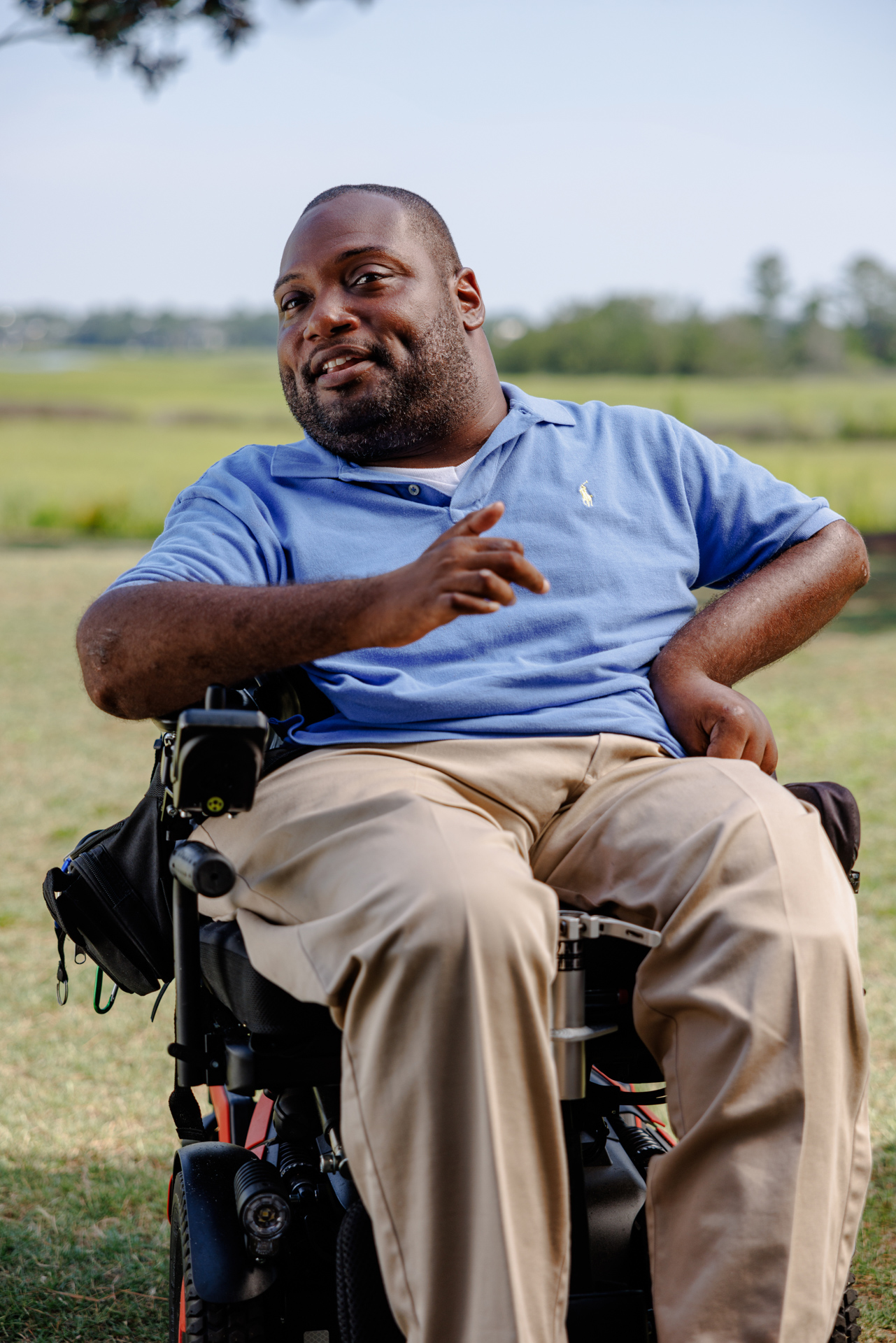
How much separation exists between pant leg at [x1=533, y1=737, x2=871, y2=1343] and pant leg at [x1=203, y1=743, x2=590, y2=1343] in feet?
0.60

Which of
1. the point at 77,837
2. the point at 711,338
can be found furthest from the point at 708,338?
the point at 77,837

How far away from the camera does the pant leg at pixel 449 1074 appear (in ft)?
5.02

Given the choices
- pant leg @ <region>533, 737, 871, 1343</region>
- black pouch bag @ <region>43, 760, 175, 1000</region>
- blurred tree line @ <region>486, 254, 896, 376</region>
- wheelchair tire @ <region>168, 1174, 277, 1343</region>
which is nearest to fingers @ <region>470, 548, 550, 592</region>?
pant leg @ <region>533, 737, 871, 1343</region>

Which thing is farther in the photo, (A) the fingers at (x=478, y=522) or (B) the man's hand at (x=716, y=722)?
(B) the man's hand at (x=716, y=722)

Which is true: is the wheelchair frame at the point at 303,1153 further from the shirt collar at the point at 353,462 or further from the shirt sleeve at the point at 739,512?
the shirt sleeve at the point at 739,512

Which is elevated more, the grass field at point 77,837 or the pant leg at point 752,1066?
the pant leg at point 752,1066

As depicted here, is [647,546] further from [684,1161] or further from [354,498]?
[684,1161]

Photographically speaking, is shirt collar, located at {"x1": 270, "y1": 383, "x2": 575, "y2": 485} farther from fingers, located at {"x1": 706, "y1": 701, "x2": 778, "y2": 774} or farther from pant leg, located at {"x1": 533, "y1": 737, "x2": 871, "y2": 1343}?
pant leg, located at {"x1": 533, "y1": 737, "x2": 871, "y2": 1343}

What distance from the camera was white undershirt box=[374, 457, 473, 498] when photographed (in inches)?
93.7

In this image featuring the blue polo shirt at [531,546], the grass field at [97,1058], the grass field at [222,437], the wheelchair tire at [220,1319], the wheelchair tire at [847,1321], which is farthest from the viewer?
the grass field at [222,437]

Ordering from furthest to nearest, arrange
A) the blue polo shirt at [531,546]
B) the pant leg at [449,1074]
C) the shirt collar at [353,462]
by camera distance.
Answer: the shirt collar at [353,462] → the blue polo shirt at [531,546] → the pant leg at [449,1074]

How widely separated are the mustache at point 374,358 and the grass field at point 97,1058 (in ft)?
5.92

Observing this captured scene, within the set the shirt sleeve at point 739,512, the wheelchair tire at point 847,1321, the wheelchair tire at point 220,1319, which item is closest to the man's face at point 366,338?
the shirt sleeve at point 739,512

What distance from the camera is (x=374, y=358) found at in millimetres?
2434
